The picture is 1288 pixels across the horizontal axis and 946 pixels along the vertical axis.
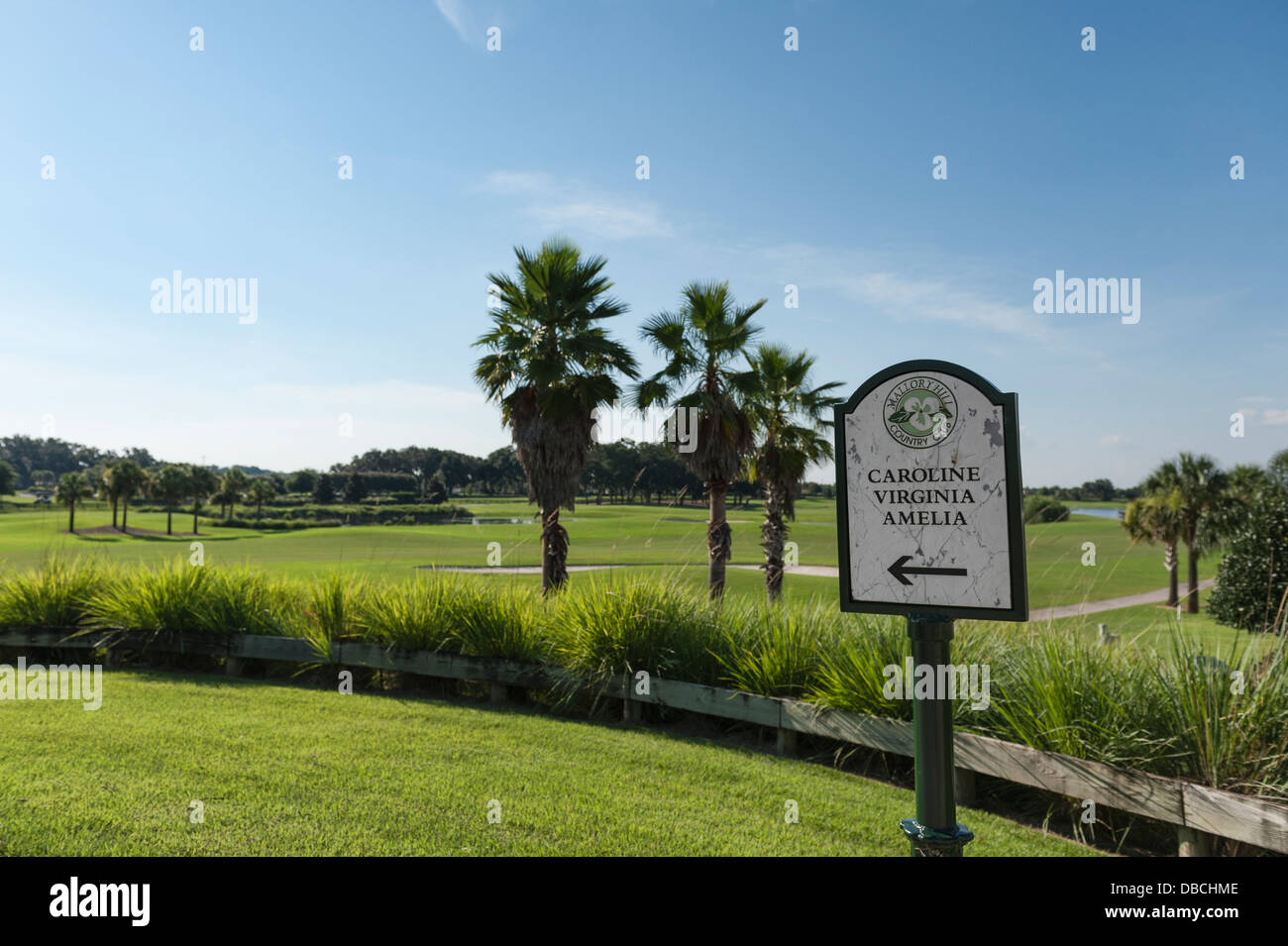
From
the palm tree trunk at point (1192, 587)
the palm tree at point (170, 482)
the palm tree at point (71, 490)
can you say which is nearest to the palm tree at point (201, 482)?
the palm tree at point (170, 482)

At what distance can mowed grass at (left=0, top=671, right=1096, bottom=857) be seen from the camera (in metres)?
4.15

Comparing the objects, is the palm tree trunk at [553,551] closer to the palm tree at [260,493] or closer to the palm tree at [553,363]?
the palm tree at [553,363]

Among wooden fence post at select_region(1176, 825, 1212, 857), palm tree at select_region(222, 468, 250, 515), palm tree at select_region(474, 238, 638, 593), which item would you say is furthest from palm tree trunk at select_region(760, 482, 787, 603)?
palm tree at select_region(222, 468, 250, 515)

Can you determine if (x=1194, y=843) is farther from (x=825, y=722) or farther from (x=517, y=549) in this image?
(x=517, y=549)

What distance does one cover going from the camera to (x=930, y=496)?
2436mm

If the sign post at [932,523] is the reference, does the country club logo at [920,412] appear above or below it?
above

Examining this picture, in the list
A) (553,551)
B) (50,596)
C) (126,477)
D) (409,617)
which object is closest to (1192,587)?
(553,551)

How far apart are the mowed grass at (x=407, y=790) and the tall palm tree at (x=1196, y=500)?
3351cm

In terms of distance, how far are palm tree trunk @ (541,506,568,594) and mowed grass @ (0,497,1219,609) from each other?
45cm

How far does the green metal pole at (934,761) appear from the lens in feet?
7.39

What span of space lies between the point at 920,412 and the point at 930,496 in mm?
278
